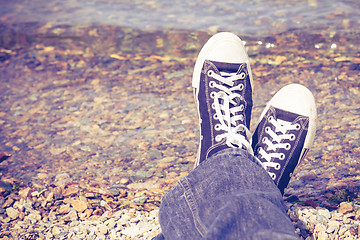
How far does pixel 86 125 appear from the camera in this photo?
120 inches

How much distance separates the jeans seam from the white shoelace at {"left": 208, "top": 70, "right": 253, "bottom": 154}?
0.46 metres

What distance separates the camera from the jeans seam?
5.01ft

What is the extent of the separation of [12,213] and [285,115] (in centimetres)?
189

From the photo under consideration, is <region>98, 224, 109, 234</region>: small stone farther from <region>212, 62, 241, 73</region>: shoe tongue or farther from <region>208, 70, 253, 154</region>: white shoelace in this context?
<region>212, 62, 241, 73</region>: shoe tongue

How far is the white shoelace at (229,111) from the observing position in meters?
2.06

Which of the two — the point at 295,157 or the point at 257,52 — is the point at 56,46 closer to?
the point at 257,52

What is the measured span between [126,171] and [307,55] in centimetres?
226

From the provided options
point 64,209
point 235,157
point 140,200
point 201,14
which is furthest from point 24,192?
point 201,14

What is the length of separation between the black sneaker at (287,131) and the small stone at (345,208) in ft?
1.11

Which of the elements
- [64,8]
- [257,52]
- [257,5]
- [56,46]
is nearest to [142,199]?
[257,52]

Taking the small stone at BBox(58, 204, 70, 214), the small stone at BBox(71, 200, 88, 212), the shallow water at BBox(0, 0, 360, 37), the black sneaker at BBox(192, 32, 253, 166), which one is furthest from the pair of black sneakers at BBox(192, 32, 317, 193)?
the shallow water at BBox(0, 0, 360, 37)

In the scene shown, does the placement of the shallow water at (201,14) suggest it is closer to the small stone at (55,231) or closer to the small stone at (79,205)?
the small stone at (79,205)

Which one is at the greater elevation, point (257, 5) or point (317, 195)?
point (257, 5)

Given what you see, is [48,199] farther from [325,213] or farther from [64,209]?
[325,213]
